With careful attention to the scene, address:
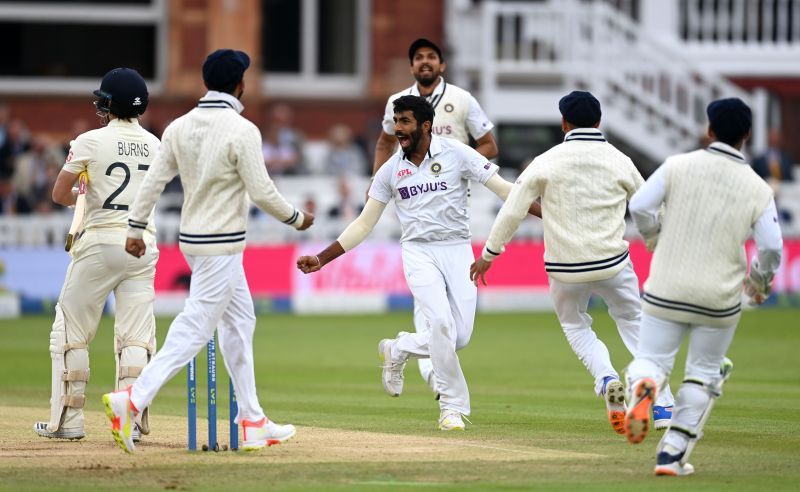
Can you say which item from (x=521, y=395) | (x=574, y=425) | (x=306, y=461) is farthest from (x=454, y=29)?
(x=306, y=461)

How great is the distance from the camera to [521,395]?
12930 mm

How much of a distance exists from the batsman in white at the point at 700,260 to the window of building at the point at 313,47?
64.0ft

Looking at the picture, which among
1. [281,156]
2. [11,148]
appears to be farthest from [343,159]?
[11,148]

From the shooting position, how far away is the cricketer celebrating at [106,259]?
32.3ft

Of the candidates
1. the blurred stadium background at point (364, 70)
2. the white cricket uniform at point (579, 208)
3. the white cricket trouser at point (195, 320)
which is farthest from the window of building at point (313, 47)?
the white cricket trouser at point (195, 320)

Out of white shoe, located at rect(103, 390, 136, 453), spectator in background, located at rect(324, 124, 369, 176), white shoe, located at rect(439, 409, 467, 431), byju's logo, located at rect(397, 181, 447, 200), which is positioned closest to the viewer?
white shoe, located at rect(103, 390, 136, 453)

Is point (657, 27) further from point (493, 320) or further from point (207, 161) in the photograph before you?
point (207, 161)

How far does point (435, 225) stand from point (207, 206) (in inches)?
79.8

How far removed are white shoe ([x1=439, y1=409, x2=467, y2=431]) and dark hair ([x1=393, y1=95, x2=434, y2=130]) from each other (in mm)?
1872

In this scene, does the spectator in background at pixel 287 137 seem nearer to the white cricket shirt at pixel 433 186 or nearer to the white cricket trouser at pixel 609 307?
the white cricket shirt at pixel 433 186

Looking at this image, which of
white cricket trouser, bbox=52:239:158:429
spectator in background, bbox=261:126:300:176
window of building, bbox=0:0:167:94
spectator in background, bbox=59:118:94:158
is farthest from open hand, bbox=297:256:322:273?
window of building, bbox=0:0:167:94

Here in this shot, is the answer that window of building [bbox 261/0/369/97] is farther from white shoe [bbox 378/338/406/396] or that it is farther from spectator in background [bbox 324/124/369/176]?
white shoe [bbox 378/338/406/396]

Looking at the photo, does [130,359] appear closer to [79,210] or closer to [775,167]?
[79,210]

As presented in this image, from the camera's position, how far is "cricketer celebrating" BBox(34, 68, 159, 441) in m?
9.85
